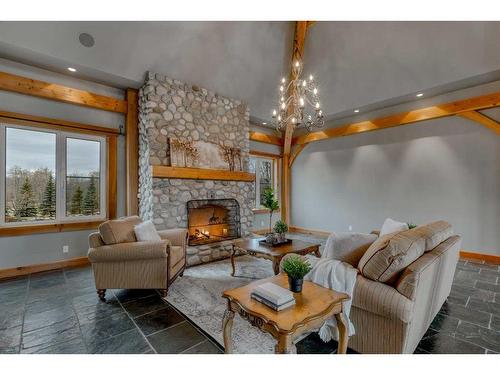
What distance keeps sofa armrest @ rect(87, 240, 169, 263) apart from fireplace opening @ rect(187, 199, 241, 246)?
1716 millimetres

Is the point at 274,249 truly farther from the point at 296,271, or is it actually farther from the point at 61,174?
the point at 61,174

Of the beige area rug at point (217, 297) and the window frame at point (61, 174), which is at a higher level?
the window frame at point (61, 174)

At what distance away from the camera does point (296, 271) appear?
5.41 feet

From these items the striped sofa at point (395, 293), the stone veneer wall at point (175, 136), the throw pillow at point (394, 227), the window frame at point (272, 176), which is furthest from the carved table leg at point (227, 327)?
the window frame at point (272, 176)

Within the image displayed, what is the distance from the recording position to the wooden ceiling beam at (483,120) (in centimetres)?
434

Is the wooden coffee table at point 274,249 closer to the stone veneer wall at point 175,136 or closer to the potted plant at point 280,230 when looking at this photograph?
the potted plant at point 280,230

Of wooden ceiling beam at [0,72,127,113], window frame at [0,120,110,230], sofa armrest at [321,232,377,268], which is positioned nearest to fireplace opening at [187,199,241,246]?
window frame at [0,120,110,230]

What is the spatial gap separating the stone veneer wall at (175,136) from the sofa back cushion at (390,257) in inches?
124

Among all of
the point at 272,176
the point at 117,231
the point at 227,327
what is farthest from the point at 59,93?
the point at 272,176

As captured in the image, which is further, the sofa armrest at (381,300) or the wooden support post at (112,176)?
the wooden support post at (112,176)

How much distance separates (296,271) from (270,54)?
4.89m

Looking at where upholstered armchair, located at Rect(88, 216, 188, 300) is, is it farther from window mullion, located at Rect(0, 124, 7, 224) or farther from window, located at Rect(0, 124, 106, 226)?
window mullion, located at Rect(0, 124, 7, 224)

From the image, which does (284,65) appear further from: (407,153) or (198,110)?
(407,153)
